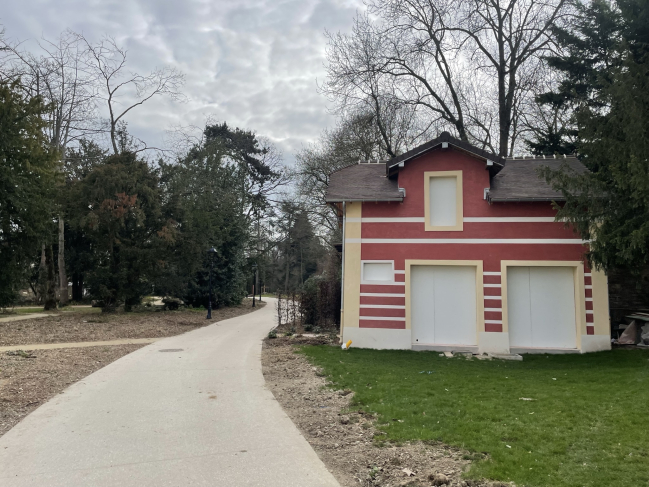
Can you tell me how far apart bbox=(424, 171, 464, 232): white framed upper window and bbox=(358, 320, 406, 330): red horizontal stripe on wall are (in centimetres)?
284

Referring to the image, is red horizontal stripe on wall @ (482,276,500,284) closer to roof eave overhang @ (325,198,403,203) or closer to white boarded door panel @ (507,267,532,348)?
white boarded door panel @ (507,267,532,348)

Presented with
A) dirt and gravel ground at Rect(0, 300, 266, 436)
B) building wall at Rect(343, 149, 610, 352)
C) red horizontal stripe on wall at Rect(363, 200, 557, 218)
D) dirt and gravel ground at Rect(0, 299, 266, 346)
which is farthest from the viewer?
dirt and gravel ground at Rect(0, 299, 266, 346)

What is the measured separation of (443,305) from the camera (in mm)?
13805

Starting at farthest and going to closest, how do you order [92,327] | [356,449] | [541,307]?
1. [92,327]
2. [541,307]
3. [356,449]

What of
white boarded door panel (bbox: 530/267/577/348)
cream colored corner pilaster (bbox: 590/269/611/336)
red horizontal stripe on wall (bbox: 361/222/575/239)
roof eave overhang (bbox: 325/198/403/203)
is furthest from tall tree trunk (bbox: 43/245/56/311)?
cream colored corner pilaster (bbox: 590/269/611/336)

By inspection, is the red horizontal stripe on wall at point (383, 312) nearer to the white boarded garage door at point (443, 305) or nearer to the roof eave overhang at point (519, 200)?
the white boarded garage door at point (443, 305)

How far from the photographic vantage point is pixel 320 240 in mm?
35875

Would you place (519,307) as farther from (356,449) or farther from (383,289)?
(356,449)

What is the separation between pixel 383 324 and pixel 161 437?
866 cm

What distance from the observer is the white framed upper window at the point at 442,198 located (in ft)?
45.6

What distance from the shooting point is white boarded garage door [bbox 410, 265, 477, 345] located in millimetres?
13656

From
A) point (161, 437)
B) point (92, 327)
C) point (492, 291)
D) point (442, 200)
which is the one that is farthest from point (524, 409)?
point (92, 327)

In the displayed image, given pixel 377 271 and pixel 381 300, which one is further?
pixel 377 271

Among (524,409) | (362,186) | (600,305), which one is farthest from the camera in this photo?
(362,186)
